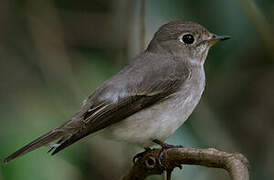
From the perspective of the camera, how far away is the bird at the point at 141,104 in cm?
388

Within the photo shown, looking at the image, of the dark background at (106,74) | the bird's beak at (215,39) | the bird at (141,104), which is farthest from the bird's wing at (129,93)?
the dark background at (106,74)

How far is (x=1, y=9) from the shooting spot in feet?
20.9

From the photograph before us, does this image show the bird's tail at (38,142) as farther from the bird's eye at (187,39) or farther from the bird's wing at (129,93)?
the bird's eye at (187,39)

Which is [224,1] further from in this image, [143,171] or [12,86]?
[12,86]

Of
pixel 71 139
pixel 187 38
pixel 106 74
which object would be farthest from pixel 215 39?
pixel 71 139

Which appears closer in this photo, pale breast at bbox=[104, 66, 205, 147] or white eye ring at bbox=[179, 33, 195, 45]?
pale breast at bbox=[104, 66, 205, 147]

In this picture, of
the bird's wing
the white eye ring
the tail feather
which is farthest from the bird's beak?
the tail feather

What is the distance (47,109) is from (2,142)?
2.58ft

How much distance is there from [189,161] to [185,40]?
1921 millimetres

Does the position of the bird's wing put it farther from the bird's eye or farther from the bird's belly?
the bird's eye

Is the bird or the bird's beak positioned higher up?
the bird's beak

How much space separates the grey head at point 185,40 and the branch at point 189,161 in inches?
42.0

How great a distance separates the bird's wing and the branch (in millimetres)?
343

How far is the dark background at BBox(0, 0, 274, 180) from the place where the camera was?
4.57 meters
